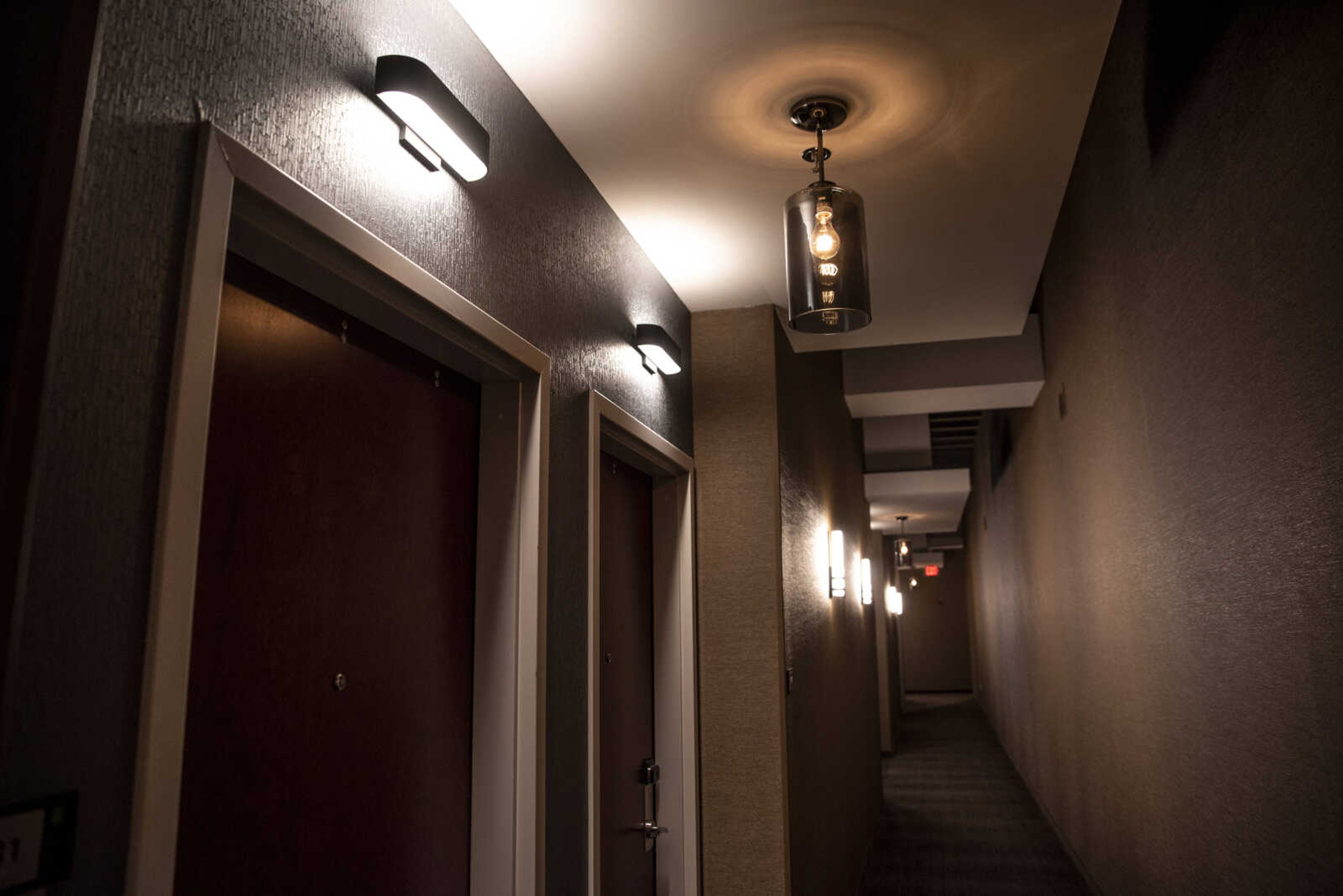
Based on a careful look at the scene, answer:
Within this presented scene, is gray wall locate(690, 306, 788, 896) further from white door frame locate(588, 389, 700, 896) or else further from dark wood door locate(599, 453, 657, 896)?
dark wood door locate(599, 453, 657, 896)

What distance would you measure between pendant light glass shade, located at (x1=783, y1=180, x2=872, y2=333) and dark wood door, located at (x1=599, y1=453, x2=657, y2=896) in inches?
34.9

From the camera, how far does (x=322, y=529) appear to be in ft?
4.36

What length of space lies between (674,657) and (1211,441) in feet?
5.63

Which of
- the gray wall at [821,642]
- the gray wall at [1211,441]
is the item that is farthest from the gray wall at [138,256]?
the gray wall at [821,642]

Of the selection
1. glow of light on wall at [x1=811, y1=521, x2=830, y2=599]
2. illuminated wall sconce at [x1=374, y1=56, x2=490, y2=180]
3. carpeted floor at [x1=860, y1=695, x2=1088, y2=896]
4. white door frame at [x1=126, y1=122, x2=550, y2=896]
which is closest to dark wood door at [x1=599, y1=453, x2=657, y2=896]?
white door frame at [x1=126, y1=122, x2=550, y2=896]

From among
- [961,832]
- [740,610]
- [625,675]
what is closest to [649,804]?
[625,675]

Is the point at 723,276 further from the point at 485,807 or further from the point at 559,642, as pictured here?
the point at 485,807

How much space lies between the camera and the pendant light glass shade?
75.4 inches

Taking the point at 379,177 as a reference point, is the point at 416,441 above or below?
below

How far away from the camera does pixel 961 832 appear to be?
19.4 ft

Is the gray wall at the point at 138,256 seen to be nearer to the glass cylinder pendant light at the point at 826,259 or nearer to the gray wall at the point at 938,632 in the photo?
the glass cylinder pendant light at the point at 826,259

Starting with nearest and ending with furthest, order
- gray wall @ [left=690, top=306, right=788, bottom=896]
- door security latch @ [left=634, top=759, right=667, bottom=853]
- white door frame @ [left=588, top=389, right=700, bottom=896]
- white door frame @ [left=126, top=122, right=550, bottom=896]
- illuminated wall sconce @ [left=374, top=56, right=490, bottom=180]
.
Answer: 1. white door frame @ [left=126, top=122, right=550, bottom=896]
2. illuminated wall sconce @ [left=374, top=56, right=490, bottom=180]
3. door security latch @ [left=634, top=759, right=667, bottom=853]
4. white door frame @ [left=588, top=389, right=700, bottom=896]
5. gray wall @ [left=690, top=306, right=788, bottom=896]

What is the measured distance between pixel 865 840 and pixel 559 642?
13.9 ft

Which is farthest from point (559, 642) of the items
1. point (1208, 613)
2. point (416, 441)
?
point (1208, 613)
